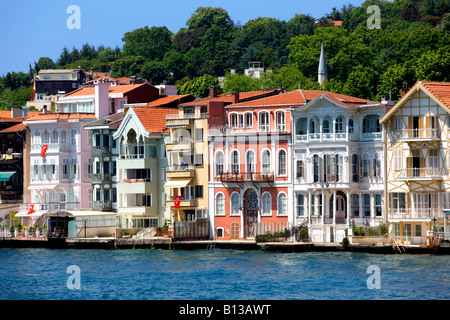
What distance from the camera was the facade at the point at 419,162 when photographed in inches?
2761

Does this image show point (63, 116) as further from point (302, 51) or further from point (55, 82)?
point (55, 82)

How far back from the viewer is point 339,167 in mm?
74750

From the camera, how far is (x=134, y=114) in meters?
85.0

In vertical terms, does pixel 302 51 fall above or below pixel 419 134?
above

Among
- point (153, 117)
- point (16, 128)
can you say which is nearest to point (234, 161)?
point (153, 117)

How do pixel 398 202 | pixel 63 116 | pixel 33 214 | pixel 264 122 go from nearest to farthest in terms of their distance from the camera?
pixel 398 202, pixel 264 122, pixel 33 214, pixel 63 116

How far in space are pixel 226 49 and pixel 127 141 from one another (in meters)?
89.4

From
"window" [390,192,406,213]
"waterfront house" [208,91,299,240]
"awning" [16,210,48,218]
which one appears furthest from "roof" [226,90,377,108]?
"awning" [16,210,48,218]

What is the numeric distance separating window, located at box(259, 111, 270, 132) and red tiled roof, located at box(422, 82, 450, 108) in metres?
12.3

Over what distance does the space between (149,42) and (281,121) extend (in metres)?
110

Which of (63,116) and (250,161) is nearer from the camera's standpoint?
(250,161)

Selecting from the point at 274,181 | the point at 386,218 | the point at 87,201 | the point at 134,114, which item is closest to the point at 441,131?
the point at 386,218

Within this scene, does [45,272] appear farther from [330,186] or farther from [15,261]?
[330,186]

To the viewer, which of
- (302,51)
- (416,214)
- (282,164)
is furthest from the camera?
(302,51)
